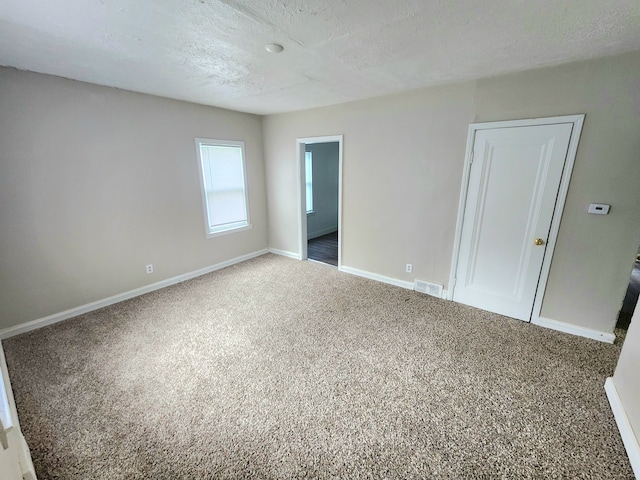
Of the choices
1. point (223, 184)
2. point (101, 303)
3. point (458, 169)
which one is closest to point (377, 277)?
point (458, 169)

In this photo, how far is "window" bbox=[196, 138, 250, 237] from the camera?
3938 mm

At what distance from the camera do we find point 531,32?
1721 millimetres

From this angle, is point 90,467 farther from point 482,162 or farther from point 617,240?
point 617,240

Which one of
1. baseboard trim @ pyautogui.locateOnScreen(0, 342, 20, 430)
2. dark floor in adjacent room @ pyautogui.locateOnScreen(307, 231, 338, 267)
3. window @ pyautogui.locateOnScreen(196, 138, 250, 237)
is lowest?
dark floor in adjacent room @ pyautogui.locateOnScreen(307, 231, 338, 267)

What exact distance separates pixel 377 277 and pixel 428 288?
2.35ft

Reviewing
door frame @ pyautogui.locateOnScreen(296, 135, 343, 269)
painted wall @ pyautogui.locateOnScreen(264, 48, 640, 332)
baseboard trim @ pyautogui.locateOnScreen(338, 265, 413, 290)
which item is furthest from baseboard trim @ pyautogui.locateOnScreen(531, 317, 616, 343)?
→ door frame @ pyautogui.locateOnScreen(296, 135, 343, 269)

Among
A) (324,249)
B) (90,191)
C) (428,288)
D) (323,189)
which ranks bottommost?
(324,249)

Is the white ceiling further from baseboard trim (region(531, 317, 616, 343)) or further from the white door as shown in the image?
baseboard trim (region(531, 317, 616, 343))

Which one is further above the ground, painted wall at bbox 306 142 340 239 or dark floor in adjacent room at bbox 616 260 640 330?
painted wall at bbox 306 142 340 239

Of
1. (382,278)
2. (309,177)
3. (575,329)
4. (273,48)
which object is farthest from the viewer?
(309,177)

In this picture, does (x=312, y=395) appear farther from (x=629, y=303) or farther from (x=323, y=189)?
(x=323, y=189)

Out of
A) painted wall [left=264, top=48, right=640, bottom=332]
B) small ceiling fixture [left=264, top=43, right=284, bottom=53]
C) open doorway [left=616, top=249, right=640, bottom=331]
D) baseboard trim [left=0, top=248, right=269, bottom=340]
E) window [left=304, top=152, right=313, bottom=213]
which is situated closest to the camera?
small ceiling fixture [left=264, top=43, right=284, bottom=53]

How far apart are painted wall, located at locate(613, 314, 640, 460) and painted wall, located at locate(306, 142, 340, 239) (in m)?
5.02

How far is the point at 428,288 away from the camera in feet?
11.1
